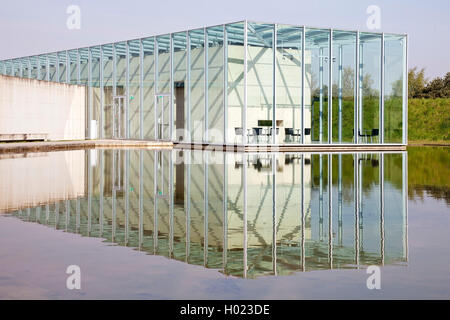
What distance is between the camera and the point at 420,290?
16.0 feet

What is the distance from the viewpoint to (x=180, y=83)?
1298 inches

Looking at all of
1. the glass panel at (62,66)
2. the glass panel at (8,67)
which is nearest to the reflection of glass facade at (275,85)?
the glass panel at (62,66)

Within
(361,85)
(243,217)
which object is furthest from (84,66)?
(243,217)

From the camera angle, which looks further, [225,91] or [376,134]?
[376,134]

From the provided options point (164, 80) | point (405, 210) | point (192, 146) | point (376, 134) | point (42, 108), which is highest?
point (164, 80)

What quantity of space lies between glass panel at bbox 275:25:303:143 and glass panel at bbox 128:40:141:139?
9.31 meters

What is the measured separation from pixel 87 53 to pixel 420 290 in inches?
1438

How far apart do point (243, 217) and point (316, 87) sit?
23016mm

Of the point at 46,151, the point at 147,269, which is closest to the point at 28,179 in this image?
the point at 147,269

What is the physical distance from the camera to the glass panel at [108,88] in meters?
37.8

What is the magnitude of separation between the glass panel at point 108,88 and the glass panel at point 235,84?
1061 centimetres

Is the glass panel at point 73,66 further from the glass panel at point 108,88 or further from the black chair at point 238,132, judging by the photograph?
the black chair at point 238,132

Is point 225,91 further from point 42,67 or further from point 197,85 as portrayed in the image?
point 42,67

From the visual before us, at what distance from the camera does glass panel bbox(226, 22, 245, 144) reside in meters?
29.0
